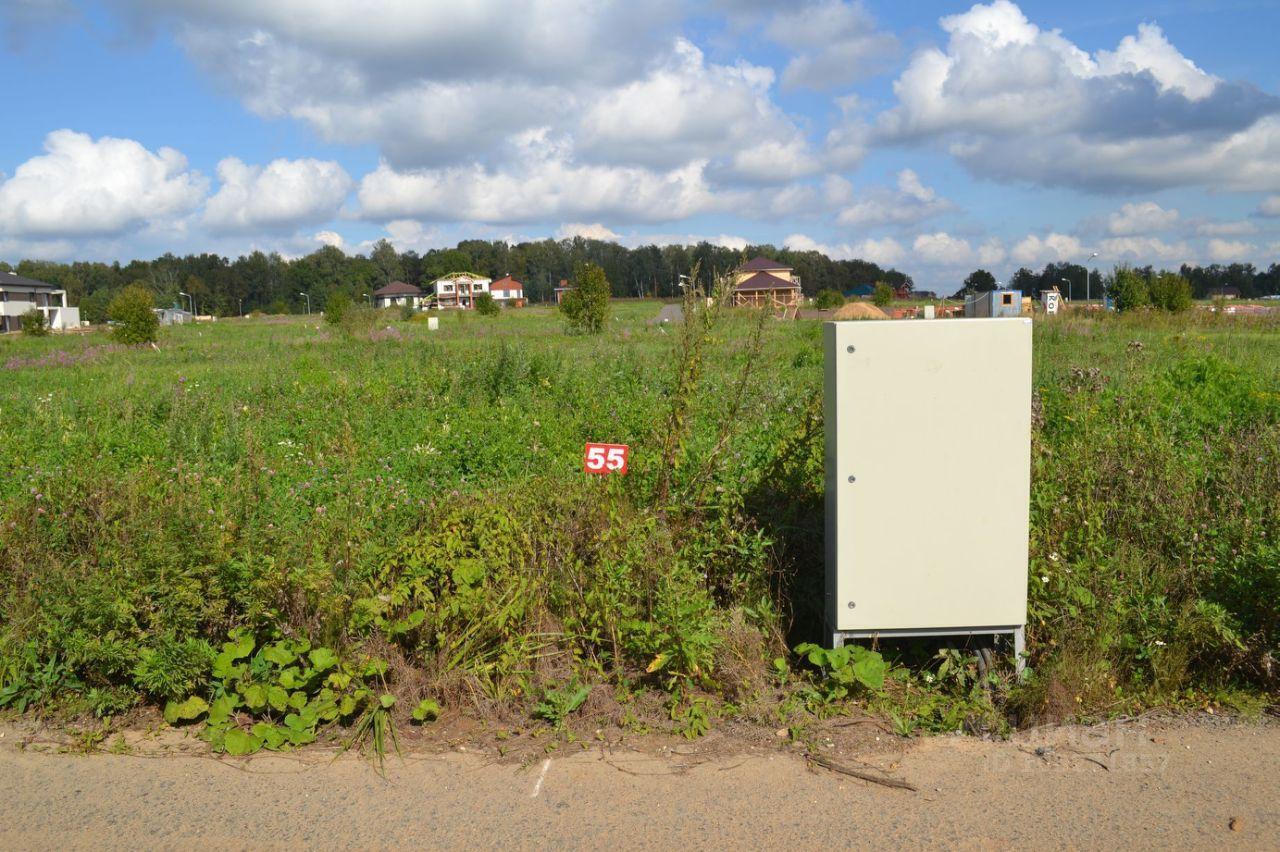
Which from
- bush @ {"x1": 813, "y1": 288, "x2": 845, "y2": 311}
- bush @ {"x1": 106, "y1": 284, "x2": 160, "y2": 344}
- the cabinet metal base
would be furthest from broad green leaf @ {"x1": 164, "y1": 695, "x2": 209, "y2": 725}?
bush @ {"x1": 813, "y1": 288, "x2": 845, "y2": 311}

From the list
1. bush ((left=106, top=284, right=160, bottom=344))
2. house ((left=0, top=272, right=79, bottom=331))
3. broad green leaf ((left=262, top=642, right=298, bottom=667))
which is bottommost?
broad green leaf ((left=262, top=642, right=298, bottom=667))

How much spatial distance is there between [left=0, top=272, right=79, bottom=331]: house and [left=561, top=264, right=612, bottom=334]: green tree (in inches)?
2330

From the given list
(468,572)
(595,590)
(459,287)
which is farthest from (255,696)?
(459,287)

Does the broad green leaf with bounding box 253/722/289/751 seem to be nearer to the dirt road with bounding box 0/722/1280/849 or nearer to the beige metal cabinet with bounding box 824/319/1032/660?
the dirt road with bounding box 0/722/1280/849

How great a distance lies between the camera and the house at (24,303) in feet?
259

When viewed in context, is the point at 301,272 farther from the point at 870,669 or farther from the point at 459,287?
the point at 870,669

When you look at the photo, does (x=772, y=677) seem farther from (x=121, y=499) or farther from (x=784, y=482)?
(x=121, y=499)

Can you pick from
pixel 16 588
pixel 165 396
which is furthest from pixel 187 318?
pixel 16 588

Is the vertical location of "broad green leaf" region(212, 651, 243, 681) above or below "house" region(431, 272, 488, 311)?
below

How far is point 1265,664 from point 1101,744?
879 mm

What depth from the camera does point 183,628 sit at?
407 centimetres

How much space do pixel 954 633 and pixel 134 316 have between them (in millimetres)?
33157

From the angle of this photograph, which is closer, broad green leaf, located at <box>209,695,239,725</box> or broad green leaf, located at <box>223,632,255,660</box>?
broad green leaf, located at <box>209,695,239,725</box>

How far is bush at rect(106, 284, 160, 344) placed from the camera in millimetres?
31172
